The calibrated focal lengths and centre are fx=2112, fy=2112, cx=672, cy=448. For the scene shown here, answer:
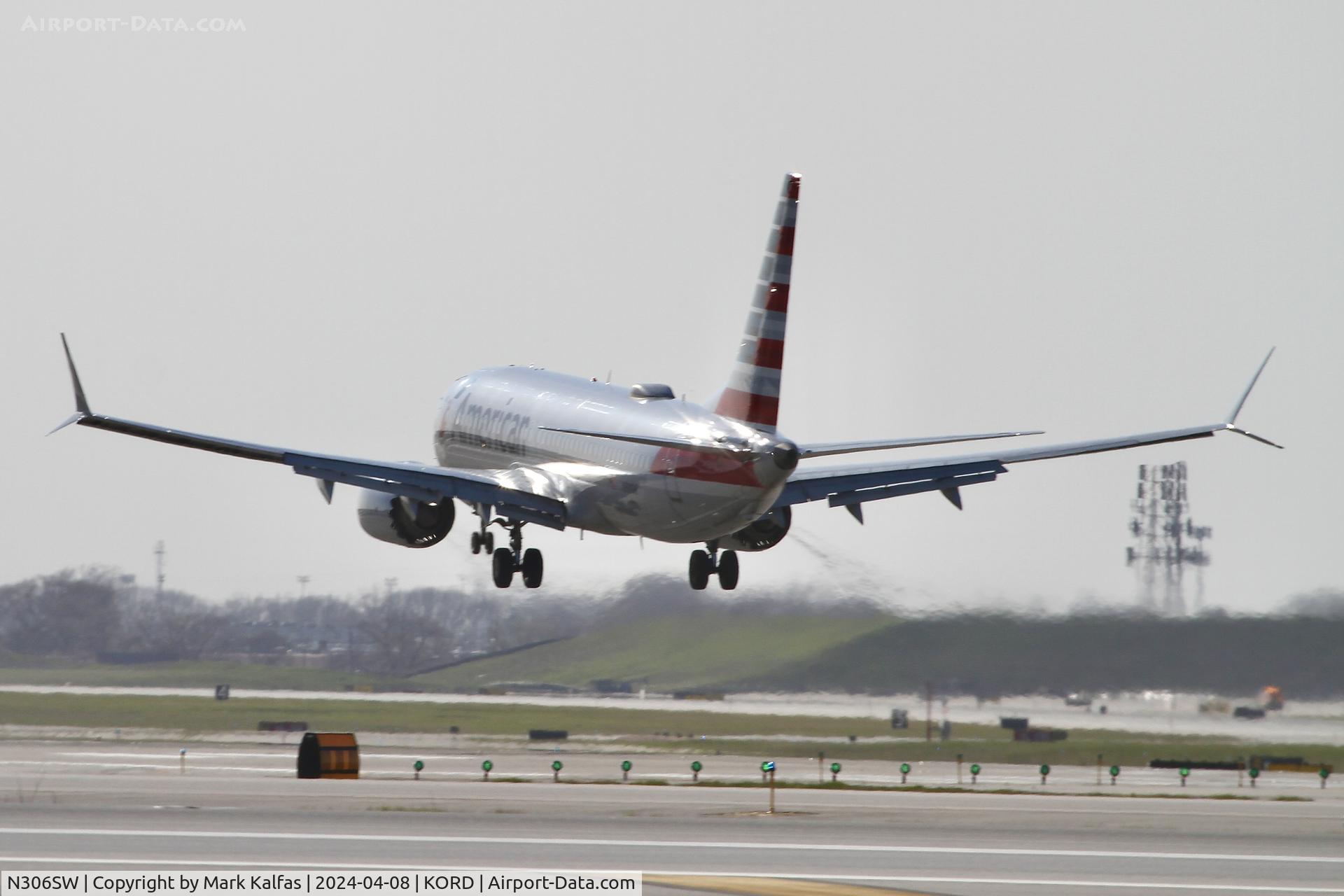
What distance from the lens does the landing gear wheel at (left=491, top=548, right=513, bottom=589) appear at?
6131 centimetres

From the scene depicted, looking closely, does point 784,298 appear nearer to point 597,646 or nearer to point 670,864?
point 670,864

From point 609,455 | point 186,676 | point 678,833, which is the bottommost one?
point 678,833

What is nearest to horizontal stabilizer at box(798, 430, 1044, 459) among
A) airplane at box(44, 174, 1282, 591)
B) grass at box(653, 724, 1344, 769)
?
airplane at box(44, 174, 1282, 591)

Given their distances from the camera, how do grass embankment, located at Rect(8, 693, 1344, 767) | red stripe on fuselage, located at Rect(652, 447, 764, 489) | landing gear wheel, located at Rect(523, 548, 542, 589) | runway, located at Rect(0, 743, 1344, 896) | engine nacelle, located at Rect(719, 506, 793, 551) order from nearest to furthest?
runway, located at Rect(0, 743, 1344, 896) → red stripe on fuselage, located at Rect(652, 447, 764, 489) → engine nacelle, located at Rect(719, 506, 793, 551) → landing gear wheel, located at Rect(523, 548, 542, 589) → grass embankment, located at Rect(8, 693, 1344, 767)

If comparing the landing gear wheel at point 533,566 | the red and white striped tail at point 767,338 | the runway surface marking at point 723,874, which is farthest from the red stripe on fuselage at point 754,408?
the runway surface marking at point 723,874

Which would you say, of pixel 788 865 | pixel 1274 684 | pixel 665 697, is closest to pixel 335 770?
pixel 665 697

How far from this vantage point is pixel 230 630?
9775cm

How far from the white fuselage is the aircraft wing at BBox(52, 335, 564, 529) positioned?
0.90 meters

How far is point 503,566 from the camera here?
6134 centimetres

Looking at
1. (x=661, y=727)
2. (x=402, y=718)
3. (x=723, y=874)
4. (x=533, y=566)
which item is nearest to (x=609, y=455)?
(x=533, y=566)

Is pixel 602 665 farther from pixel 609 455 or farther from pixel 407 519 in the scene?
pixel 609 455

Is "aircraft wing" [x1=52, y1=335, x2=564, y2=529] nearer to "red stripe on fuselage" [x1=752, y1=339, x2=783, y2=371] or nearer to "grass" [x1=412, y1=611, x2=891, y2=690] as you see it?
"red stripe on fuselage" [x1=752, y1=339, x2=783, y2=371]

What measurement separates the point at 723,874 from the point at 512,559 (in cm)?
2018

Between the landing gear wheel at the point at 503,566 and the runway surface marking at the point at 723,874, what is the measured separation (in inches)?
753
